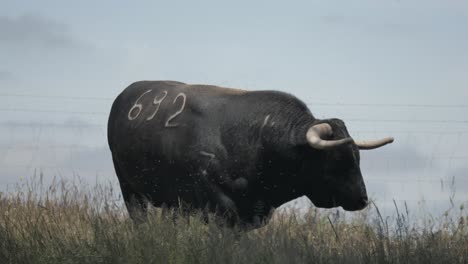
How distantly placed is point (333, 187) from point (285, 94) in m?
1.27

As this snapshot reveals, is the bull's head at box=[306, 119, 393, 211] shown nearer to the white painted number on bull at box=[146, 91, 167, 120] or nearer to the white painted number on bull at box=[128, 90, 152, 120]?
the white painted number on bull at box=[146, 91, 167, 120]

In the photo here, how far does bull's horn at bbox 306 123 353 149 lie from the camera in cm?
962

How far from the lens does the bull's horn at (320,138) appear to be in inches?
379

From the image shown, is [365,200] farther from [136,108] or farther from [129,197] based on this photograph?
[129,197]

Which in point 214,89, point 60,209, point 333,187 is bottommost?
point 60,209

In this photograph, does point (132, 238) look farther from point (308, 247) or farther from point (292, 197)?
point (292, 197)

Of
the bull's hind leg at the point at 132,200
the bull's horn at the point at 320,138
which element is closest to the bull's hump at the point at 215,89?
the bull's horn at the point at 320,138

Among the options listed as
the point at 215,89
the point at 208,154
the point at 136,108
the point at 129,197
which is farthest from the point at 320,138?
the point at 129,197

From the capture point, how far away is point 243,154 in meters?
10.1

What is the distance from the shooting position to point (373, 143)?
10688 millimetres

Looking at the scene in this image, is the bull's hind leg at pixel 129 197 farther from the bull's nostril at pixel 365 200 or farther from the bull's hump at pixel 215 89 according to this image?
the bull's nostril at pixel 365 200

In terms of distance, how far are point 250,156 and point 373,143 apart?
1.51 meters

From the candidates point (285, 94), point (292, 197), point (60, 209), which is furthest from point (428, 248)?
point (60, 209)

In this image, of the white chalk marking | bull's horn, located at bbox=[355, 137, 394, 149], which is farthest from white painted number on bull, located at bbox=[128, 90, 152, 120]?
bull's horn, located at bbox=[355, 137, 394, 149]
